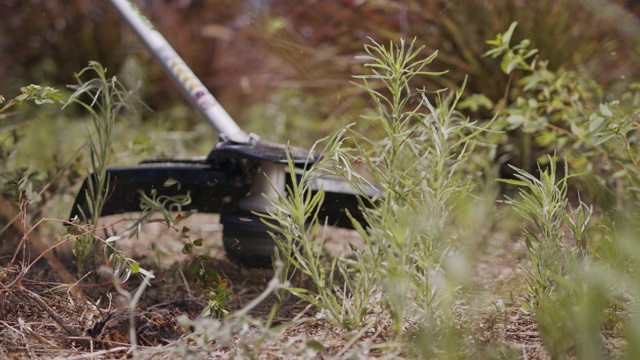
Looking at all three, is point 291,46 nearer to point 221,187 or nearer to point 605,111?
point 221,187

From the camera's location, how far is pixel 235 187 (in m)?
1.47

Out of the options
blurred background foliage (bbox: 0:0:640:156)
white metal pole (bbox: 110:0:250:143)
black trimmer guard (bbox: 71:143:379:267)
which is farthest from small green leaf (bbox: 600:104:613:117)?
white metal pole (bbox: 110:0:250:143)

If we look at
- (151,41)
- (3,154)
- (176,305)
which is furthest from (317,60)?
(176,305)

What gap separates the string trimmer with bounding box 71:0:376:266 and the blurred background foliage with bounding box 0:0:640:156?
0.68 feet

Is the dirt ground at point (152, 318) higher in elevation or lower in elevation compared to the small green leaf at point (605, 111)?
lower

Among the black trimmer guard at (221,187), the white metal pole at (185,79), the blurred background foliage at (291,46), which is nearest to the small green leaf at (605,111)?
the blurred background foliage at (291,46)

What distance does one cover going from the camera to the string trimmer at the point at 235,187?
1.39 metres

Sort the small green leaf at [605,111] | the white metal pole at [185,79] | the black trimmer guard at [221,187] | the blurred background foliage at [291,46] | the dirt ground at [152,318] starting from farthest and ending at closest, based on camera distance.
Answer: the blurred background foliage at [291,46], the white metal pole at [185,79], the black trimmer guard at [221,187], the small green leaf at [605,111], the dirt ground at [152,318]

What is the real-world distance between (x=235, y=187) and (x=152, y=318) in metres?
0.43

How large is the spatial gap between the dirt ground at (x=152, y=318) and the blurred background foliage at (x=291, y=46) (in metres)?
0.47

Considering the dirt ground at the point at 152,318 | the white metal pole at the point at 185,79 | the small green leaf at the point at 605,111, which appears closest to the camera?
the dirt ground at the point at 152,318

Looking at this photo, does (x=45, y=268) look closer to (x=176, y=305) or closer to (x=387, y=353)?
(x=176, y=305)

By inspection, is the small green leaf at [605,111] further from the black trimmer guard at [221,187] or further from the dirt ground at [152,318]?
the black trimmer guard at [221,187]

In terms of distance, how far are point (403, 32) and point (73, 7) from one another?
7.17ft
